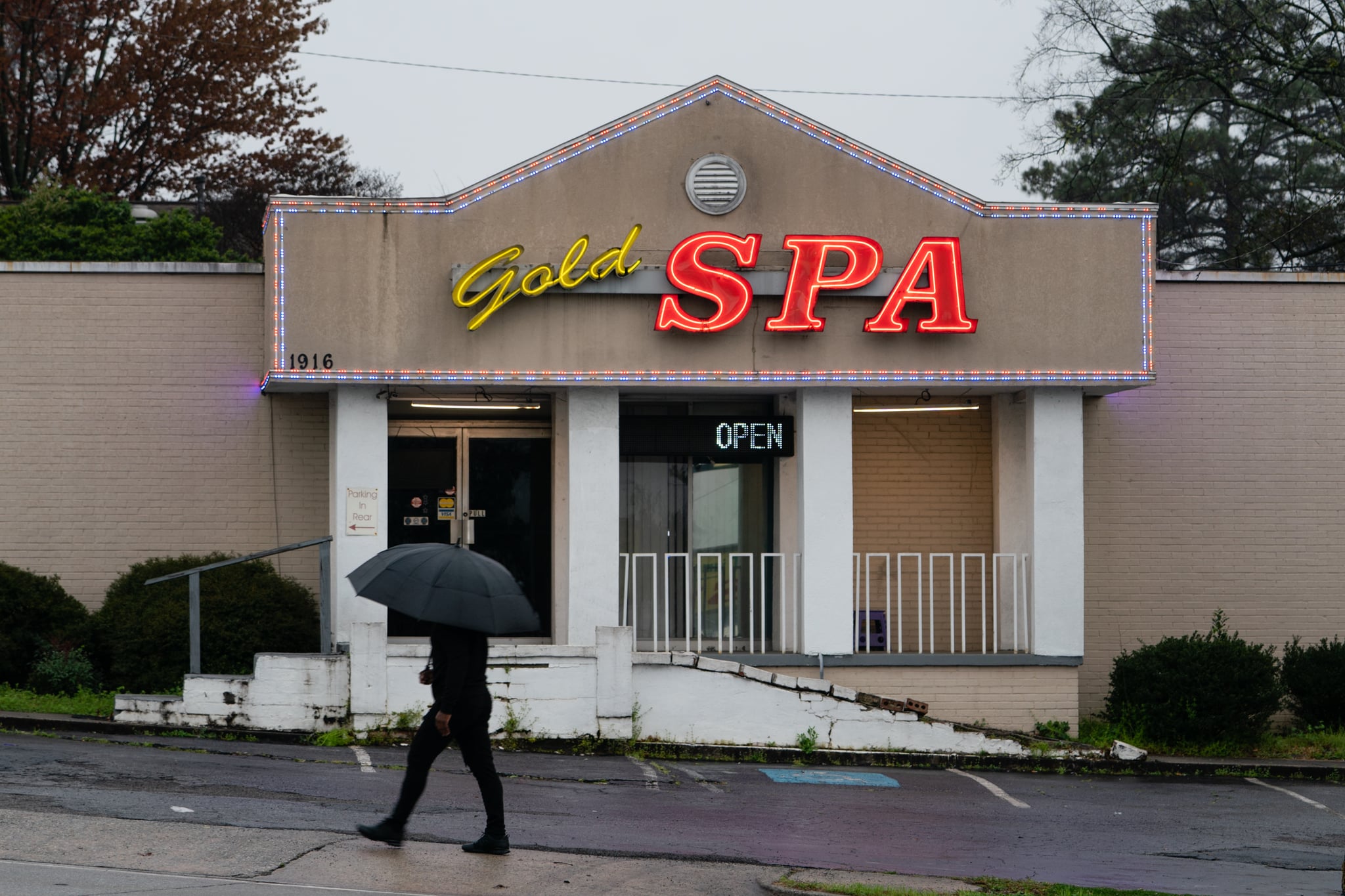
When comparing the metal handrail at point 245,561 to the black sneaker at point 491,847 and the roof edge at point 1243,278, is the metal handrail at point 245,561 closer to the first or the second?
the black sneaker at point 491,847

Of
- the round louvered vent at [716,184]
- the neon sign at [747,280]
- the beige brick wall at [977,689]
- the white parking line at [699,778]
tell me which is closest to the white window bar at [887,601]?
the beige brick wall at [977,689]

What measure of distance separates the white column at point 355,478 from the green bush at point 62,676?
2.42 m

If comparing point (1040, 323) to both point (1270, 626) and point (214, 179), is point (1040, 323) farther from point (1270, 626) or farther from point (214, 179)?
point (214, 179)

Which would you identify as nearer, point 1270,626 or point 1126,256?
point 1126,256

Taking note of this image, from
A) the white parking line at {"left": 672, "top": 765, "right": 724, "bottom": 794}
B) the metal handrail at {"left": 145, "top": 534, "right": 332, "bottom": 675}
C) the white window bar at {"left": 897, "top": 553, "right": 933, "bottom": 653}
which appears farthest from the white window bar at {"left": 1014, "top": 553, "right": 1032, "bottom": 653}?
the metal handrail at {"left": 145, "top": 534, "right": 332, "bottom": 675}

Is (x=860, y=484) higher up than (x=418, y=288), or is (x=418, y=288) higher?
(x=418, y=288)

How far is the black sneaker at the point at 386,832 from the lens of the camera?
8461 mm

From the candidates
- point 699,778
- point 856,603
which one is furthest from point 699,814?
point 856,603

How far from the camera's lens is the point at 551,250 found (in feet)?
48.0

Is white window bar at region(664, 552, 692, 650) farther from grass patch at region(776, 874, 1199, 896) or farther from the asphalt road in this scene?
grass patch at region(776, 874, 1199, 896)

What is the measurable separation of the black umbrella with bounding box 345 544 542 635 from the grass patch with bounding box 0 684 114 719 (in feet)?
20.0

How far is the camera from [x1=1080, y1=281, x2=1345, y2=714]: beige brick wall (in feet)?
54.6

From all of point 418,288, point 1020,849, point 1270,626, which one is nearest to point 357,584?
point 1020,849

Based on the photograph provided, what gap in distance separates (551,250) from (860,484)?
453 centimetres
